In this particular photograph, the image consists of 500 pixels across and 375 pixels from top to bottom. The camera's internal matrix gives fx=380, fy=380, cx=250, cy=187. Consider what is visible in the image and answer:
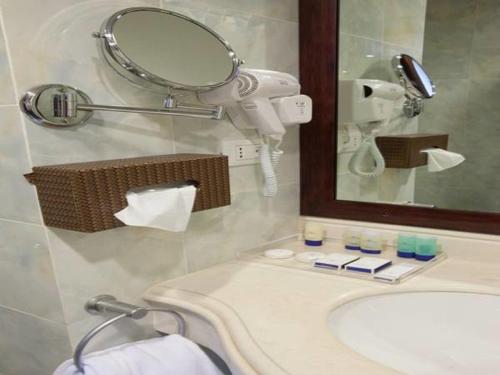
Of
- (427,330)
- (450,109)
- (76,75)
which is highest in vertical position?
(76,75)

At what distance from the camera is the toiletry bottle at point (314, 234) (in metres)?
1.23

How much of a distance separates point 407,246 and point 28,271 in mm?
952

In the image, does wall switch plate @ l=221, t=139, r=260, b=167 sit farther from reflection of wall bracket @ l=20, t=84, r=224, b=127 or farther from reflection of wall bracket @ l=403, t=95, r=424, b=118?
reflection of wall bracket @ l=403, t=95, r=424, b=118

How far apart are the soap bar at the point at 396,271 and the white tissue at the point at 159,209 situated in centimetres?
50

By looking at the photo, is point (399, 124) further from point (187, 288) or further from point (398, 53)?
→ point (187, 288)

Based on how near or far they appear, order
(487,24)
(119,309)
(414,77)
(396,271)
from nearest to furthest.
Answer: (119,309)
(396,271)
(487,24)
(414,77)

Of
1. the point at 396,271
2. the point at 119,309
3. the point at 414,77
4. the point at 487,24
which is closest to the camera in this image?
the point at 119,309

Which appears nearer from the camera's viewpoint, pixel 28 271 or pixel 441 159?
pixel 28 271

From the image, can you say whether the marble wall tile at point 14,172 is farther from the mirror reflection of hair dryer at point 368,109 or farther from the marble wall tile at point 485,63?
the marble wall tile at point 485,63

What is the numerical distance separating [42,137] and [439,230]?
1042 millimetres

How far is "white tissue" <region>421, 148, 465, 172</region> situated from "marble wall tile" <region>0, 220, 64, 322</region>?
105cm

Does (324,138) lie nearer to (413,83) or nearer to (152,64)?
(413,83)

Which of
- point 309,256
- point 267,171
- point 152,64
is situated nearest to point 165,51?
point 152,64

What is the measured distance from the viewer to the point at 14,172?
75 cm
